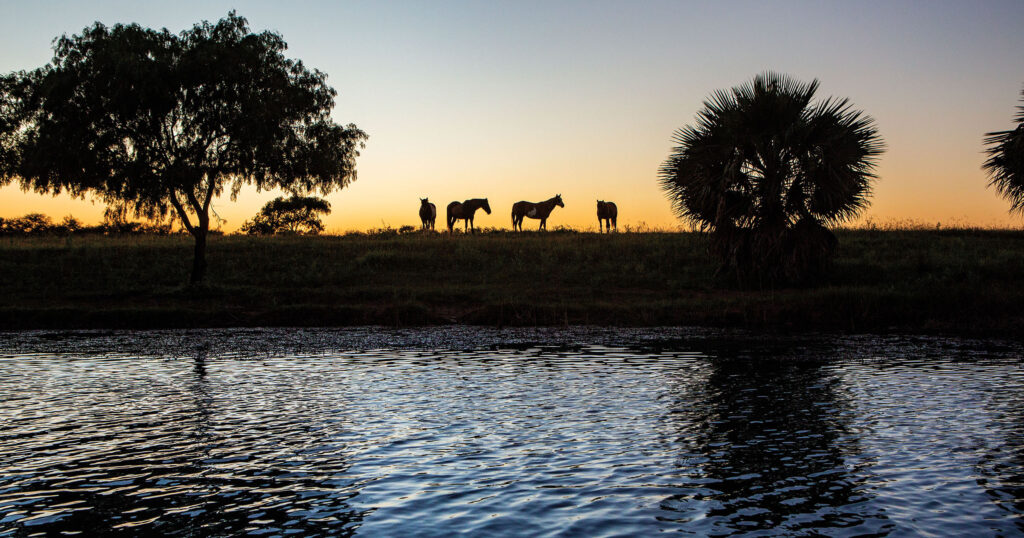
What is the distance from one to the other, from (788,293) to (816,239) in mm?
2517

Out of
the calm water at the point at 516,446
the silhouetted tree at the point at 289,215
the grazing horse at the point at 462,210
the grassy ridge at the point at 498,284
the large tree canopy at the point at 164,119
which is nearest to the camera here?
the calm water at the point at 516,446

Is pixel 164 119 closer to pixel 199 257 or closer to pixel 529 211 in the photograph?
pixel 199 257

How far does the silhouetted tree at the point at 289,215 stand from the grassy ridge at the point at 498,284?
36.0 m

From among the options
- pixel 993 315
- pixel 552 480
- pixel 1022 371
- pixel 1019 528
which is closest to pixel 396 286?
pixel 993 315

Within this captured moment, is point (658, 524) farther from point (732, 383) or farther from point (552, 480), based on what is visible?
point (732, 383)

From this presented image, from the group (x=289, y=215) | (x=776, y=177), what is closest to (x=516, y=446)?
(x=776, y=177)

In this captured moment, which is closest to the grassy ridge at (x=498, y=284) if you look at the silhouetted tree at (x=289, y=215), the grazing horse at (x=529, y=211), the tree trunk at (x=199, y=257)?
the tree trunk at (x=199, y=257)

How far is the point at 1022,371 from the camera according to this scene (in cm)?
1503

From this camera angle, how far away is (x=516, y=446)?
9586 millimetres

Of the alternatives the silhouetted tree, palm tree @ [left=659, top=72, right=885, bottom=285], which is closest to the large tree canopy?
palm tree @ [left=659, top=72, right=885, bottom=285]

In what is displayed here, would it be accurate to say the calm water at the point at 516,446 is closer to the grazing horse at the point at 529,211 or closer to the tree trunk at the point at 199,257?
the tree trunk at the point at 199,257

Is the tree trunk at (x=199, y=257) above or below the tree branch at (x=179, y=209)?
below

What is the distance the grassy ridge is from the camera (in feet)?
84.1

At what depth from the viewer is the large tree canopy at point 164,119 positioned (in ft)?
103
